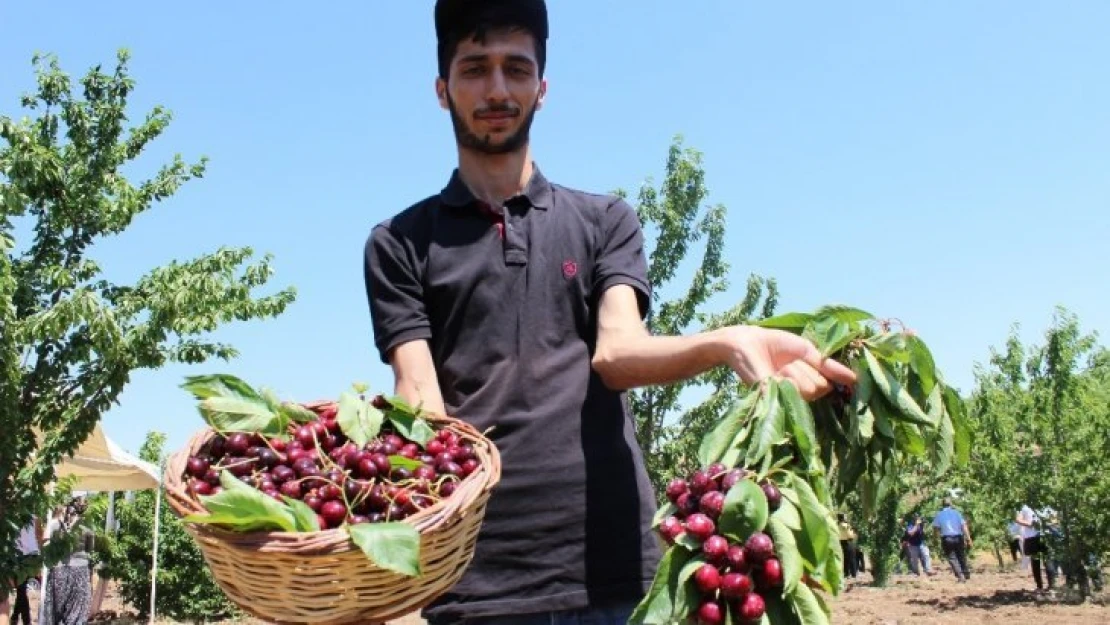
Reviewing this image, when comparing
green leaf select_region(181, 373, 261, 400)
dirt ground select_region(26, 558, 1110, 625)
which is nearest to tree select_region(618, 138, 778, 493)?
dirt ground select_region(26, 558, 1110, 625)

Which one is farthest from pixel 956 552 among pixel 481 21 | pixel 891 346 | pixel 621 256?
pixel 481 21

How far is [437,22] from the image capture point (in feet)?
8.04

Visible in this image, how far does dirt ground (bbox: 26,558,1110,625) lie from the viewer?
1359cm

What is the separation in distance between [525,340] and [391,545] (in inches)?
30.6

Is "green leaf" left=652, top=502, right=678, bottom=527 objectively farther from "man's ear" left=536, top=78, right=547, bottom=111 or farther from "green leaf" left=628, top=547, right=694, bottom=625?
"man's ear" left=536, top=78, right=547, bottom=111

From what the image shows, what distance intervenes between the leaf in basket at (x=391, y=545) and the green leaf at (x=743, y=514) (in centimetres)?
52

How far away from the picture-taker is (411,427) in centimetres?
210

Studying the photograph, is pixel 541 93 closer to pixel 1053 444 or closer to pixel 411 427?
pixel 411 427

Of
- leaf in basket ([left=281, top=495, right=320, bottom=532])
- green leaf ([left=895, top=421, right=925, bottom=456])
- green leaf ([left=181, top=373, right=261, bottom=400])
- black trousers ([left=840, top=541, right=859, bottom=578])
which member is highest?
green leaf ([left=181, top=373, right=261, bottom=400])

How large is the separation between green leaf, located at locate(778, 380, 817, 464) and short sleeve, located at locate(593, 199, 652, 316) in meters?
0.52

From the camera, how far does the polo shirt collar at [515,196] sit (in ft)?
8.16

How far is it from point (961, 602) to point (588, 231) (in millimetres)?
15850

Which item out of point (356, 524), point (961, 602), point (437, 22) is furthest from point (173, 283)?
point (961, 602)

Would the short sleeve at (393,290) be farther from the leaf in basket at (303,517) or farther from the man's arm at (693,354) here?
the leaf in basket at (303,517)
